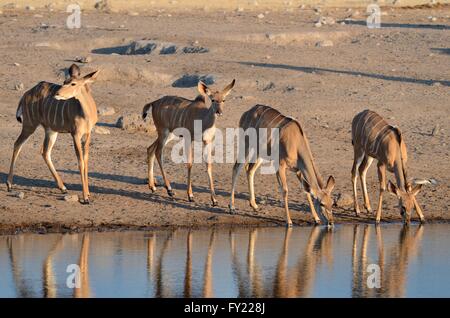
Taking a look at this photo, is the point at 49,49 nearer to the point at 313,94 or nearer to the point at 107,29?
the point at 107,29

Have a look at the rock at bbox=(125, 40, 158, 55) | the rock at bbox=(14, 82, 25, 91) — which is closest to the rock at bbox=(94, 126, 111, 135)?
the rock at bbox=(14, 82, 25, 91)

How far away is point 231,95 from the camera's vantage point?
1875 cm

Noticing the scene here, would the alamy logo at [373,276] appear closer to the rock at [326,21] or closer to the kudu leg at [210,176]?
the kudu leg at [210,176]

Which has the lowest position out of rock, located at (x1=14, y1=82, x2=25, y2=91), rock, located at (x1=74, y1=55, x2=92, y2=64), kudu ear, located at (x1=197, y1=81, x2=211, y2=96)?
rock, located at (x1=14, y1=82, x2=25, y2=91)

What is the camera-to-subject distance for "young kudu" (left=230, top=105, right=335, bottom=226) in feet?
42.8

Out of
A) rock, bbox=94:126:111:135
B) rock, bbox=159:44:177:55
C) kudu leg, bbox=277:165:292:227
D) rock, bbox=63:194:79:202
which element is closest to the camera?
kudu leg, bbox=277:165:292:227

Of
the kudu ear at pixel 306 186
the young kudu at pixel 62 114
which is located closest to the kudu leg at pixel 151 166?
the young kudu at pixel 62 114

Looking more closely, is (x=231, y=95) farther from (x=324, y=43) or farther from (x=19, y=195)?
(x=19, y=195)

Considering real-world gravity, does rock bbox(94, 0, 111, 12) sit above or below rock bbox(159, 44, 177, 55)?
above

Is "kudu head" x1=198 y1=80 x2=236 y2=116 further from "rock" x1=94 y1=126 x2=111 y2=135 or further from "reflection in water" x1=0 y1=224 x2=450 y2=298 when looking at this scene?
"rock" x1=94 y1=126 x2=111 y2=135

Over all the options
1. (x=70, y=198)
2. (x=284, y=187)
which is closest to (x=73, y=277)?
(x=70, y=198)

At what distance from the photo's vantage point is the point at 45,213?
42.6 ft

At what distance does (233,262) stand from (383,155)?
3071 millimetres

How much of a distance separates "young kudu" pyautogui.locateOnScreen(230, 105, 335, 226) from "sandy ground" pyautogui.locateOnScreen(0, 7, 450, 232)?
1.20ft
